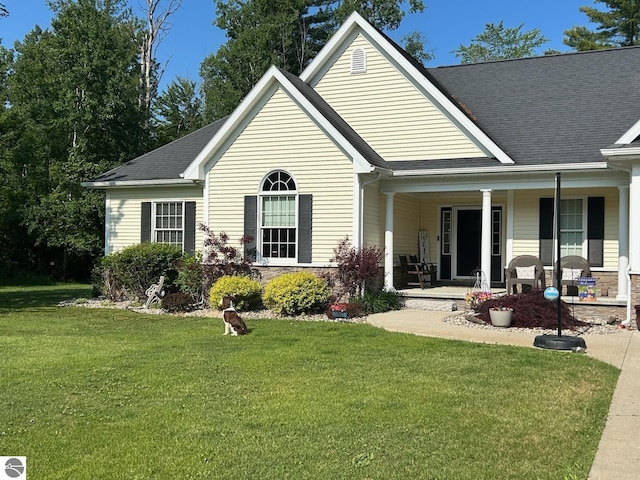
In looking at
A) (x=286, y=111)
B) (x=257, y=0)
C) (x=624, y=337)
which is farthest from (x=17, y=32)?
(x=624, y=337)

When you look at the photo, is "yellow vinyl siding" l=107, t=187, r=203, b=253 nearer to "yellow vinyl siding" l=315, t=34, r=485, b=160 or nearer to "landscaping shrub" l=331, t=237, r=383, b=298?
"yellow vinyl siding" l=315, t=34, r=485, b=160

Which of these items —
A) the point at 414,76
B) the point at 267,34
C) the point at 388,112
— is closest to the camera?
the point at 414,76

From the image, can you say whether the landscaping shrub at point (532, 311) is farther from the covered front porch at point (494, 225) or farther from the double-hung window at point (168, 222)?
the double-hung window at point (168, 222)

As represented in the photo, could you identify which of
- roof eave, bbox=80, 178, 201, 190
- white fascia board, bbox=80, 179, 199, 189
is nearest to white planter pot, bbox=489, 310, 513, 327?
roof eave, bbox=80, 178, 201, 190

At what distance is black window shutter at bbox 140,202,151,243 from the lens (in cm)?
1727

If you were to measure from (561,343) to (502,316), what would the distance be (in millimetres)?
2241

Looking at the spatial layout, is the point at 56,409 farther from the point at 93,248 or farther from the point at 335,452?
the point at 93,248

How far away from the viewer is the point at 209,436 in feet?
16.7

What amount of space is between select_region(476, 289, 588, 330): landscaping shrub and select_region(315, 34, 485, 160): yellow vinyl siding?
409cm

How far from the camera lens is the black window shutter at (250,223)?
1477cm

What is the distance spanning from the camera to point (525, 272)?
13.5m

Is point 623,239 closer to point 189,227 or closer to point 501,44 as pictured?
point 189,227

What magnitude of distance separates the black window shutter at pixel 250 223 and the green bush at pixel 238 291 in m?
0.89

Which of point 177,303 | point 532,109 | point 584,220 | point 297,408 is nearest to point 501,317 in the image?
point 584,220
